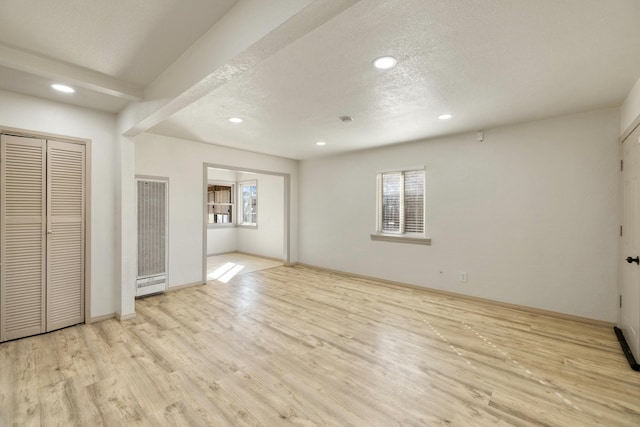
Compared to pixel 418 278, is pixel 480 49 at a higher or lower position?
higher

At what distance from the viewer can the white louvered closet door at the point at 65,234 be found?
9.87 ft

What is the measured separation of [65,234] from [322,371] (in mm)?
3124

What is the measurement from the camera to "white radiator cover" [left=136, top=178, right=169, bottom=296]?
4.14m

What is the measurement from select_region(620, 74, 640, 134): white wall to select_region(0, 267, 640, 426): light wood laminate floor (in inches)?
84.4

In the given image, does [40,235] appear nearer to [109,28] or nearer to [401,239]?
[109,28]

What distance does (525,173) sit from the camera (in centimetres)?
363

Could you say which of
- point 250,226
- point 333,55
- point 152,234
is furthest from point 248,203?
point 333,55

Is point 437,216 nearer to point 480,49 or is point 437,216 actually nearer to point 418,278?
point 418,278

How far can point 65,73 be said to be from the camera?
2297 mm

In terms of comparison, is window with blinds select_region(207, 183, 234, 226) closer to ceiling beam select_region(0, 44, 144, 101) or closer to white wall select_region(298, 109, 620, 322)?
white wall select_region(298, 109, 620, 322)

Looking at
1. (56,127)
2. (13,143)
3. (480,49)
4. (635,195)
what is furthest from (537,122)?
(13,143)

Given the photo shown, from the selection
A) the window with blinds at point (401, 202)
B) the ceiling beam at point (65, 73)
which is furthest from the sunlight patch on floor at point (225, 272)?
the ceiling beam at point (65, 73)

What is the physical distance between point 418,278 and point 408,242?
606 millimetres

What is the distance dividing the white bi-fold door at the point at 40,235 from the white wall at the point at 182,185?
1.13 metres
